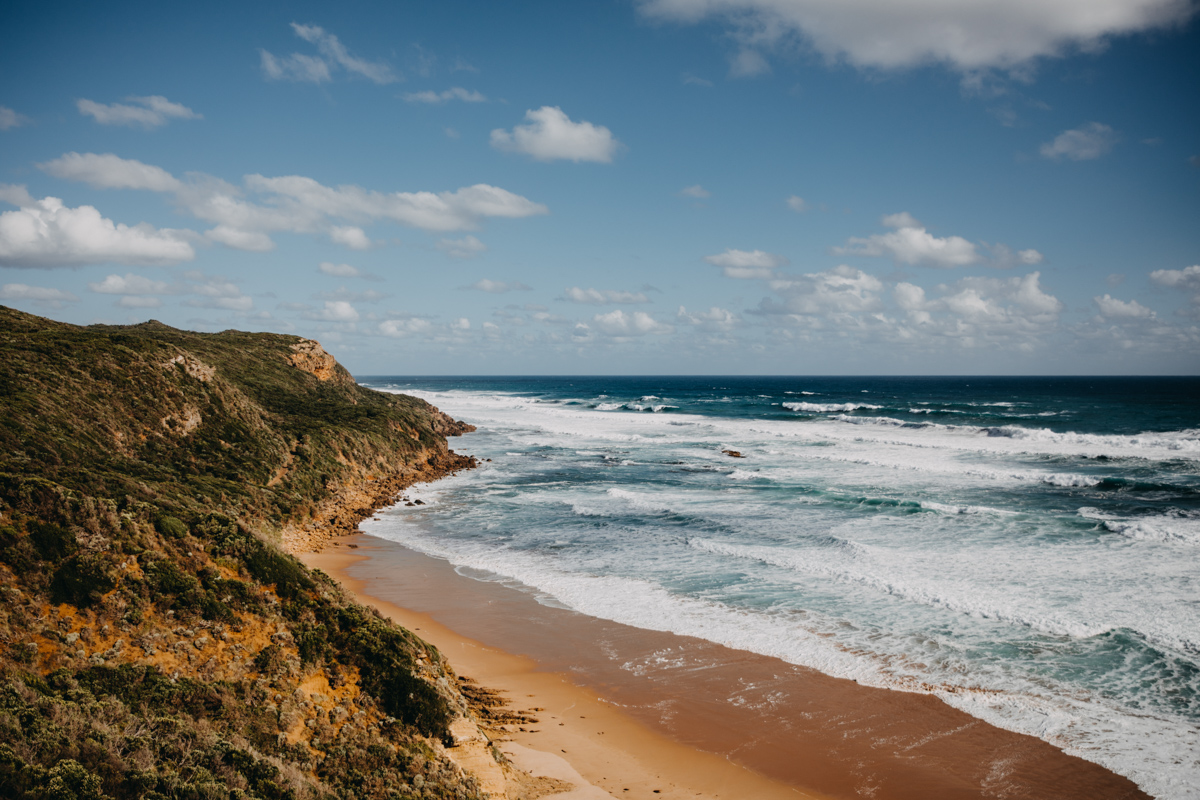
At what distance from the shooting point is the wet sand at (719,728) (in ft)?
30.9

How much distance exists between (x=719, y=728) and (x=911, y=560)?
38.9ft

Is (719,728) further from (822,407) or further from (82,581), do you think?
(822,407)

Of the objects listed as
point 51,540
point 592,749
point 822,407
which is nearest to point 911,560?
point 592,749

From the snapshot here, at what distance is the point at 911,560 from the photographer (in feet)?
65.0

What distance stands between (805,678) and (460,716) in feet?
24.3

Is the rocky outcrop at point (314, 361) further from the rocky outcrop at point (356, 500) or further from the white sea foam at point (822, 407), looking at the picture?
the white sea foam at point (822, 407)

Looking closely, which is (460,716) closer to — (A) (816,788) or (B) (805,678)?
(A) (816,788)

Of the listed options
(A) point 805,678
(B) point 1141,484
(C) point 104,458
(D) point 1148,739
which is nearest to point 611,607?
(A) point 805,678

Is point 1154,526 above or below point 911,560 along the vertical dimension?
above

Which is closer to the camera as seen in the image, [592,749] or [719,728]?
[592,749]

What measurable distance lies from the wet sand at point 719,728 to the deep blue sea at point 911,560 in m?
0.74

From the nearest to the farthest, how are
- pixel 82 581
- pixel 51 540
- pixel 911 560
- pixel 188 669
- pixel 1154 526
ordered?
pixel 188 669
pixel 82 581
pixel 51 540
pixel 911 560
pixel 1154 526

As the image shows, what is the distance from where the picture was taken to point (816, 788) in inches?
370

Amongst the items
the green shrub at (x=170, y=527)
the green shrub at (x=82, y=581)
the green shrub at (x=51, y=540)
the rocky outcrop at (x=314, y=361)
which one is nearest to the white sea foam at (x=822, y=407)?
the rocky outcrop at (x=314, y=361)
